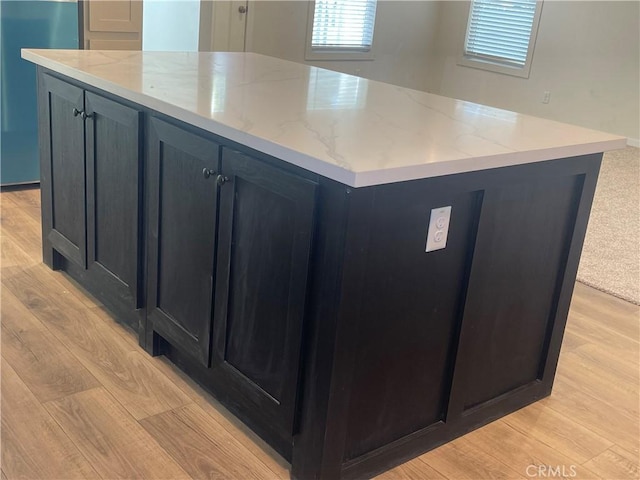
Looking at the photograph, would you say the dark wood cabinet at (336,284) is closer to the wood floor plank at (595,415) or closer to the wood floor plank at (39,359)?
the wood floor plank at (595,415)

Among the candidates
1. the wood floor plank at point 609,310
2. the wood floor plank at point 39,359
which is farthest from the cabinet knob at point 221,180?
the wood floor plank at point 609,310

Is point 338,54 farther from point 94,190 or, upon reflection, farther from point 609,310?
point 94,190

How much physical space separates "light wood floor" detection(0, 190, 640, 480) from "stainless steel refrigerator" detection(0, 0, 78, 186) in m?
1.41

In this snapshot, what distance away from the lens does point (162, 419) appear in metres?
2.10

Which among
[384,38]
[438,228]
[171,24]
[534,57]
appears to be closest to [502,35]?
[534,57]

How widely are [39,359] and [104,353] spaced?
0.21 m

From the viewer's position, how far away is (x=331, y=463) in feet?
5.90

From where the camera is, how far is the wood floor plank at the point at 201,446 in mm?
1897

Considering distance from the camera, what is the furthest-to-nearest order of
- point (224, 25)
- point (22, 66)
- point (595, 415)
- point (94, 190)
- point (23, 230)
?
1. point (224, 25)
2. point (22, 66)
3. point (23, 230)
4. point (94, 190)
5. point (595, 415)

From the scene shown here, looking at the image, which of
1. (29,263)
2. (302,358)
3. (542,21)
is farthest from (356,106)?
(542,21)

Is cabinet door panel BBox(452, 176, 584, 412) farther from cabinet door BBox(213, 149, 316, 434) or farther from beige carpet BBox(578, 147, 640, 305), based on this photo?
beige carpet BBox(578, 147, 640, 305)

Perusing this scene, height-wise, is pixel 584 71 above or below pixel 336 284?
above

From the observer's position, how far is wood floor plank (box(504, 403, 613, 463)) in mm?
2127

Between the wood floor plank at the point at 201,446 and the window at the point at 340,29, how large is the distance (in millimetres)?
5289
